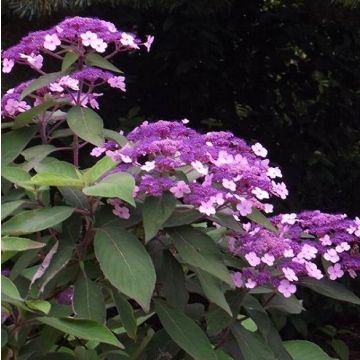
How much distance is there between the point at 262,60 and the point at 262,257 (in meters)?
2.53

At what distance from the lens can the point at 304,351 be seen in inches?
84.8

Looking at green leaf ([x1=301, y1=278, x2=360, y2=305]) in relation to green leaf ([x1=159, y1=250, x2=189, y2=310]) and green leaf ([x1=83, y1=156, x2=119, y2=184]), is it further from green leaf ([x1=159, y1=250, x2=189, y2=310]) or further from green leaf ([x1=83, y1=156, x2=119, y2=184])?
green leaf ([x1=83, y1=156, x2=119, y2=184])

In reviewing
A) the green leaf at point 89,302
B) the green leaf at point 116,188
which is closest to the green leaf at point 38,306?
the green leaf at point 89,302

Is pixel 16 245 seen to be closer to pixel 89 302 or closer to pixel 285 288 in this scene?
pixel 89 302

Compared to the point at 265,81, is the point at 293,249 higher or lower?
higher

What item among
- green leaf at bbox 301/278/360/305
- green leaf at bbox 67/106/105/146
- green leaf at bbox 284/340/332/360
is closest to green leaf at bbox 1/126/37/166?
green leaf at bbox 67/106/105/146

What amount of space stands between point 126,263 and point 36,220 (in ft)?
0.68

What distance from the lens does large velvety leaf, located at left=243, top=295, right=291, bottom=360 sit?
1.88 meters

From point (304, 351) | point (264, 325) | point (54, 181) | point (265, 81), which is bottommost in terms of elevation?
point (265, 81)

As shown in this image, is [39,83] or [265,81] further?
[265,81]

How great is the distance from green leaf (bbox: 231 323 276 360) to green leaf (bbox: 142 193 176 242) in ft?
1.21

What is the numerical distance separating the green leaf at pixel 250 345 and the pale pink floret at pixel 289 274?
6.5 inches

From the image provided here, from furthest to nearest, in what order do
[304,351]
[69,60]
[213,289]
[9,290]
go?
[304,351] → [69,60] → [213,289] → [9,290]

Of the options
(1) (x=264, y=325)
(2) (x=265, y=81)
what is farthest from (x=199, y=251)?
(2) (x=265, y=81)
